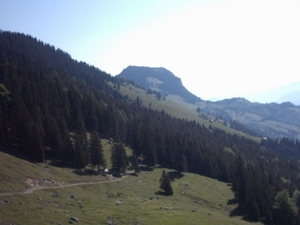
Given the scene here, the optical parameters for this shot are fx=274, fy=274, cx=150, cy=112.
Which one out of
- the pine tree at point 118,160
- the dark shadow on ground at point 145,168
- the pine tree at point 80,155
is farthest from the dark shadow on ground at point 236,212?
the pine tree at point 80,155

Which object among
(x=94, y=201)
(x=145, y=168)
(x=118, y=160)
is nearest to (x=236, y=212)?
(x=145, y=168)

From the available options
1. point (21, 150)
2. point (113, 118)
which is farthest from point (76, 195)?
point (113, 118)

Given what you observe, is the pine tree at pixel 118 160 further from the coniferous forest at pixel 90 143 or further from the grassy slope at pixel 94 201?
the grassy slope at pixel 94 201

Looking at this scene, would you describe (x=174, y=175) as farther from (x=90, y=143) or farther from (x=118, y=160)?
(x=90, y=143)

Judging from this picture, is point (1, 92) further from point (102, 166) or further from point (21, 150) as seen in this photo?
point (102, 166)

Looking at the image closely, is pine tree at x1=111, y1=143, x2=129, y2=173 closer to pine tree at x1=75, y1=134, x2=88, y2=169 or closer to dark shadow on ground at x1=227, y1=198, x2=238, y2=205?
pine tree at x1=75, y1=134, x2=88, y2=169

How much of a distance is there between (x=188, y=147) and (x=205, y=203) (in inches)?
2099

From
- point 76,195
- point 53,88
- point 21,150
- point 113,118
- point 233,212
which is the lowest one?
point 233,212

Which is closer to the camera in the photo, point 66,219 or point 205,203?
point 66,219

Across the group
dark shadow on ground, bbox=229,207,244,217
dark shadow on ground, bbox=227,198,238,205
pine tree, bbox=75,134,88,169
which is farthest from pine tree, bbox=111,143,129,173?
dark shadow on ground, bbox=227,198,238,205

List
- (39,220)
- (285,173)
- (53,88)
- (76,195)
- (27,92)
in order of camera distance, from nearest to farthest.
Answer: (39,220) → (76,195) → (27,92) → (53,88) → (285,173)

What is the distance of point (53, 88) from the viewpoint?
453ft

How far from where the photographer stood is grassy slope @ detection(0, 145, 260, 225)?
4825cm

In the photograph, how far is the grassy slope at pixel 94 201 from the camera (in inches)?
1900
